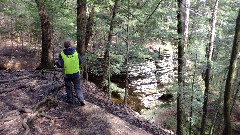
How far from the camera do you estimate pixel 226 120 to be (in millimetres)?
10188

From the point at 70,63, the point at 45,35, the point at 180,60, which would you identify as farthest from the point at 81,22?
the point at 180,60

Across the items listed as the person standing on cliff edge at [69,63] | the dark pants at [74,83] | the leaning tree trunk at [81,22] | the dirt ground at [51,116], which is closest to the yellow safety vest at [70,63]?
the person standing on cliff edge at [69,63]

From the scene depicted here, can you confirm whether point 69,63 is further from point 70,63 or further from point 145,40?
point 145,40

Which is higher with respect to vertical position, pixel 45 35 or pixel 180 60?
pixel 45 35

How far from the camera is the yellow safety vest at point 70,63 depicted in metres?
7.93

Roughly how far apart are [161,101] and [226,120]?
486 inches

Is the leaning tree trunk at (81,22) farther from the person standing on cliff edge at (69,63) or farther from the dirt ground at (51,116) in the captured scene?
the person standing on cliff edge at (69,63)

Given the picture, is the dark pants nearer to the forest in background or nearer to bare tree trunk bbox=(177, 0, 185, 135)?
the forest in background

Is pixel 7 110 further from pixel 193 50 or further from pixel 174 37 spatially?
pixel 193 50

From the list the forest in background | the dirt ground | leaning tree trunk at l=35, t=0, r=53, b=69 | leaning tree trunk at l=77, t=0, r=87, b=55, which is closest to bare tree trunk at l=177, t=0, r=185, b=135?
the forest in background

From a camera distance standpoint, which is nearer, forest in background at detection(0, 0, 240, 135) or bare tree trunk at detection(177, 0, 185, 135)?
bare tree trunk at detection(177, 0, 185, 135)

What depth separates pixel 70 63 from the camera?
7992 millimetres

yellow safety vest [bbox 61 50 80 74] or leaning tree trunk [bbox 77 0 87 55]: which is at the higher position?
leaning tree trunk [bbox 77 0 87 55]

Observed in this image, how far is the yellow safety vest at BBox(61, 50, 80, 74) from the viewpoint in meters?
7.93
